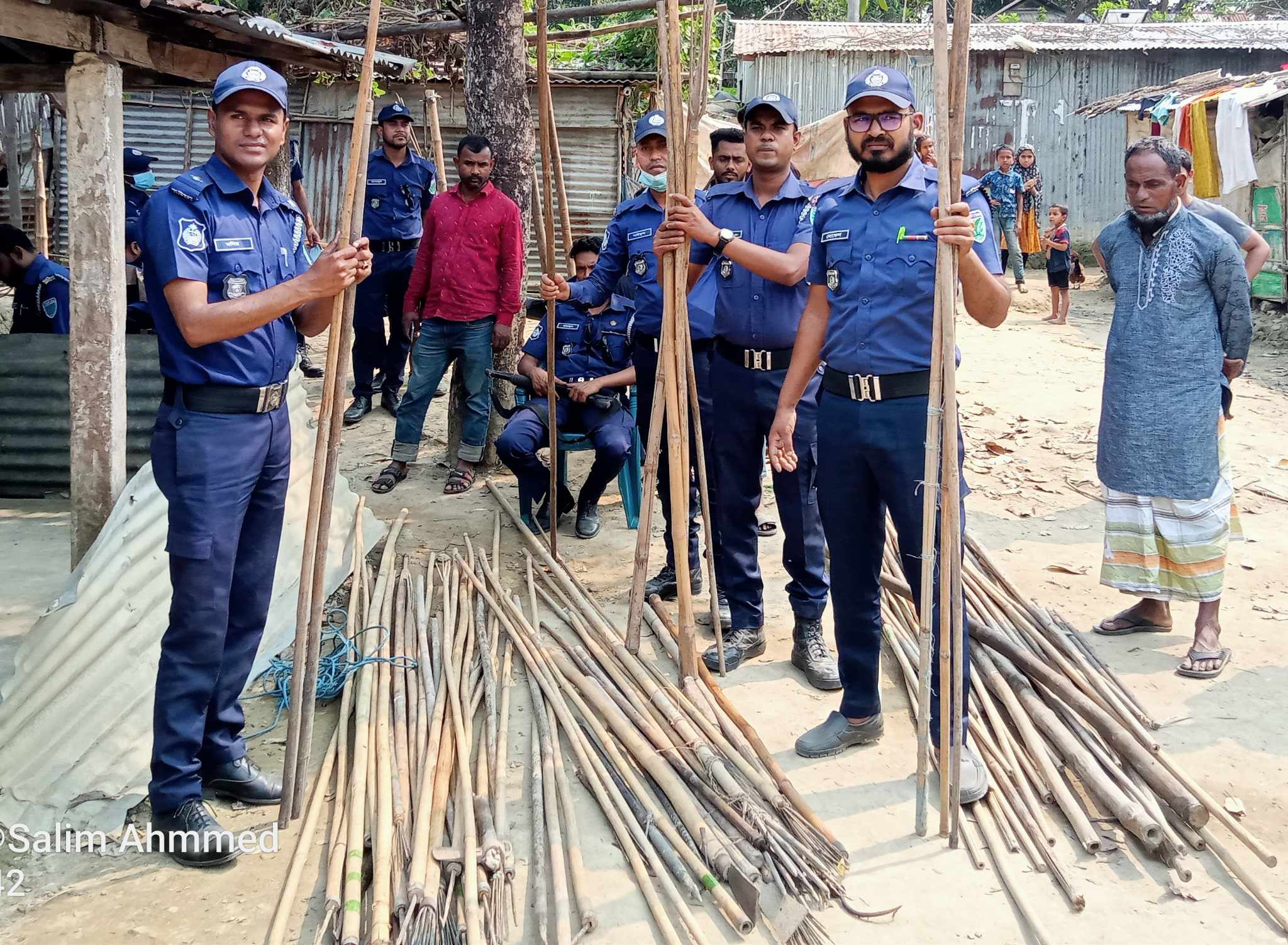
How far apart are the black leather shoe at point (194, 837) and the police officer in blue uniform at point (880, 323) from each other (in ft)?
6.28

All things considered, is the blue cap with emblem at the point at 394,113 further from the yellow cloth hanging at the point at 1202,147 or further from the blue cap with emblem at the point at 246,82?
the yellow cloth hanging at the point at 1202,147

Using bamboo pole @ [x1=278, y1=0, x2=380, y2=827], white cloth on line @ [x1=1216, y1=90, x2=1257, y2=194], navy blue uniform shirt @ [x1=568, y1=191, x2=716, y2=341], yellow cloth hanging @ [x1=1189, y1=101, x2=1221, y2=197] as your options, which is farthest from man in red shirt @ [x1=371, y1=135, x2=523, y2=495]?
yellow cloth hanging @ [x1=1189, y1=101, x2=1221, y2=197]

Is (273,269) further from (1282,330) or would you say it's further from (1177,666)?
(1282,330)

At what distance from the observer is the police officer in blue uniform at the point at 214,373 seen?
2.75 meters

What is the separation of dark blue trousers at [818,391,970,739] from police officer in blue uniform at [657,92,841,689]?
536 millimetres

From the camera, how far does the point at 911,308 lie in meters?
3.18

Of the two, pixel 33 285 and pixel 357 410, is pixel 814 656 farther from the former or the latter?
pixel 33 285

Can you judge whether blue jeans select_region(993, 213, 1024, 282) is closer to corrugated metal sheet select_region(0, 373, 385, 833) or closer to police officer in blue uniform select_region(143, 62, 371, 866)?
corrugated metal sheet select_region(0, 373, 385, 833)

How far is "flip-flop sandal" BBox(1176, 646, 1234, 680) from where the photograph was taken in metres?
4.13

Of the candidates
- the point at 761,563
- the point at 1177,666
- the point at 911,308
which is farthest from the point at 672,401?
the point at 1177,666

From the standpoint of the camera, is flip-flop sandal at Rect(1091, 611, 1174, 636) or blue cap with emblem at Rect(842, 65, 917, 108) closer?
blue cap with emblem at Rect(842, 65, 917, 108)

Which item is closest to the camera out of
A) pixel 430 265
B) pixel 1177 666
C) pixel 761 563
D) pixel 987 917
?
pixel 987 917

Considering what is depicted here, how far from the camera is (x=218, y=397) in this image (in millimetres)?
2883

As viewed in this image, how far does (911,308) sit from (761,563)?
2.40m
